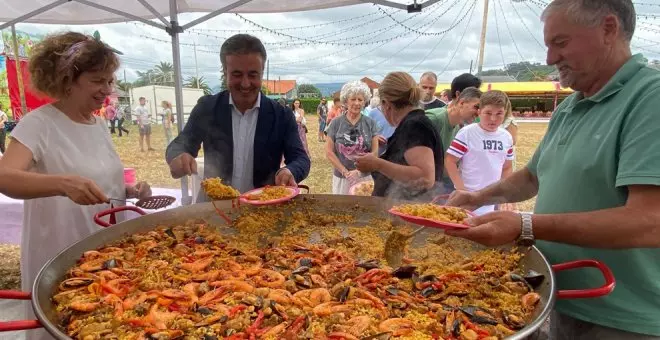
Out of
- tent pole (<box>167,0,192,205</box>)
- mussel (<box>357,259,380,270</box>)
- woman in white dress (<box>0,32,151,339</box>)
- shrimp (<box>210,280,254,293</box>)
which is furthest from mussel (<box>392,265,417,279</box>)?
tent pole (<box>167,0,192,205</box>)

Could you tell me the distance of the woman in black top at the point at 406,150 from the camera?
10.5 feet

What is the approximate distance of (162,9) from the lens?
5.87 meters

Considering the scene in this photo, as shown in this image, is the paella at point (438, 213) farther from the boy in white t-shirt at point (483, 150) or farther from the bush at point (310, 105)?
the bush at point (310, 105)

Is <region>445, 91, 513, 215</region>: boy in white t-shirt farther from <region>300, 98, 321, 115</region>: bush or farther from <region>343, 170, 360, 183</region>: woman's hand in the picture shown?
<region>300, 98, 321, 115</region>: bush

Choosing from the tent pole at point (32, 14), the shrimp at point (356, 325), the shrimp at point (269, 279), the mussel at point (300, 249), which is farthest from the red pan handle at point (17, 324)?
the tent pole at point (32, 14)

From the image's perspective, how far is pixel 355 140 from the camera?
6.09 meters

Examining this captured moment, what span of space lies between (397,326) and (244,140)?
213 cm

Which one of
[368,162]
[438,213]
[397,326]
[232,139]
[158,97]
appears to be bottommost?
[397,326]

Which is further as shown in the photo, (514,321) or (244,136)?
(244,136)

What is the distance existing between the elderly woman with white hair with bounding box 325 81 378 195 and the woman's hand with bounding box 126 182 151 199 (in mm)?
3360

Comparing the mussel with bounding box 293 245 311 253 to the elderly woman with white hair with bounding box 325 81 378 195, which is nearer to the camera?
the mussel with bounding box 293 245 311 253

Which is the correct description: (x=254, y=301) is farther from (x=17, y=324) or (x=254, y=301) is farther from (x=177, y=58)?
(x=177, y=58)

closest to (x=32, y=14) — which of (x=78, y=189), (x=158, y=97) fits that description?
(x=78, y=189)

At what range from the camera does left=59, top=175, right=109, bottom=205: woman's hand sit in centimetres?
209
